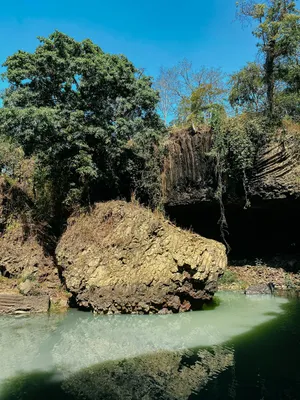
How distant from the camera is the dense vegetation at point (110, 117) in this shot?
11.9m

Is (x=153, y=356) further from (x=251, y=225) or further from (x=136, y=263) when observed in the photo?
(x=251, y=225)

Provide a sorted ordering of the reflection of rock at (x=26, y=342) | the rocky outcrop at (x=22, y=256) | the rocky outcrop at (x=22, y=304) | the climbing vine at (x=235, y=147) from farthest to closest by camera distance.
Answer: the climbing vine at (x=235, y=147) → the rocky outcrop at (x=22, y=256) → the rocky outcrop at (x=22, y=304) → the reflection of rock at (x=26, y=342)

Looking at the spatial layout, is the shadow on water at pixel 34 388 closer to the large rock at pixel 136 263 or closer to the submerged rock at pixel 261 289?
the large rock at pixel 136 263

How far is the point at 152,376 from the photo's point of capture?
5.43 meters

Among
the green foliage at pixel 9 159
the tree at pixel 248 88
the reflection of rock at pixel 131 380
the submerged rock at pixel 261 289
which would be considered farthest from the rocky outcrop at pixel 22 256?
the tree at pixel 248 88

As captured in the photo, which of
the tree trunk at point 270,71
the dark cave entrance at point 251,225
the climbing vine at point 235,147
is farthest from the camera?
the dark cave entrance at point 251,225

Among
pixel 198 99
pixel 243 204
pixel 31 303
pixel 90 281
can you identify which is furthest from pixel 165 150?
pixel 31 303

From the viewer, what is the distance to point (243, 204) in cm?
1300

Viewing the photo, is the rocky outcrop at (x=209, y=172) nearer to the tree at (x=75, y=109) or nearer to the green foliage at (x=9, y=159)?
the tree at (x=75, y=109)

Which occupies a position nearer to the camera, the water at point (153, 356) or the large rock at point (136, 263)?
the water at point (153, 356)

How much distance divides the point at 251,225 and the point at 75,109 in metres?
8.99

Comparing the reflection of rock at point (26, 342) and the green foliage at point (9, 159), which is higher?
the green foliage at point (9, 159)

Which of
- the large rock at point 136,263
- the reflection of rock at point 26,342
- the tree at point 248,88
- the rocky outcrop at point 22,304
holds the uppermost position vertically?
the tree at point 248,88

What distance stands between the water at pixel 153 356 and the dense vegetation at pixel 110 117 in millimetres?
5090
